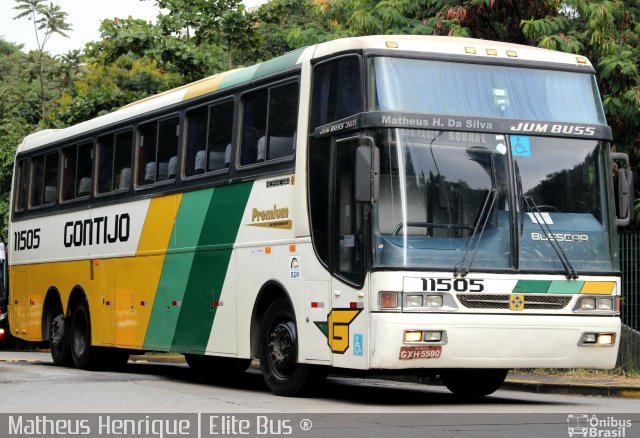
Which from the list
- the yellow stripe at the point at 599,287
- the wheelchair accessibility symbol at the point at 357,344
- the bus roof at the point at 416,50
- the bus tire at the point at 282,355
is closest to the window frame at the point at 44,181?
the bus roof at the point at 416,50

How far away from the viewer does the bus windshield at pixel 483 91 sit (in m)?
12.8

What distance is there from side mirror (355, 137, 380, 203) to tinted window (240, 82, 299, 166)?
1.78 meters

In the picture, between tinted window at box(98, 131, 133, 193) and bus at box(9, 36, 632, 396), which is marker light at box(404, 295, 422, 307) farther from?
tinted window at box(98, 131, 133, 193)

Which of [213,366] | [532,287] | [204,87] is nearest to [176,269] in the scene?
[204,87]

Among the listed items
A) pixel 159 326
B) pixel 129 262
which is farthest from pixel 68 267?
pixel 159 326

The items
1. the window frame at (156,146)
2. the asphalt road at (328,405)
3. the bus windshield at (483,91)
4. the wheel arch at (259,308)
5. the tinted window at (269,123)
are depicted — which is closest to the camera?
the asphalt road at (328,405)

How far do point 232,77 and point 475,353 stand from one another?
208 inches

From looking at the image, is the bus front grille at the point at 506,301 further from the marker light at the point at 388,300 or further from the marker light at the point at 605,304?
the marker light at the point at 388,300

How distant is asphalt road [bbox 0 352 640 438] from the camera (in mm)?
10852

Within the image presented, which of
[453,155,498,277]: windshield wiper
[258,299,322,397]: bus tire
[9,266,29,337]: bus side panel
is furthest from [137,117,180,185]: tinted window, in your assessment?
[453,155,498,277]: windshield wiper

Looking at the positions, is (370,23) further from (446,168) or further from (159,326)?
(446,168)

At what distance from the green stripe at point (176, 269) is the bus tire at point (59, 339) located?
356 cm

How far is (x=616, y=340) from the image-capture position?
13.2 m
